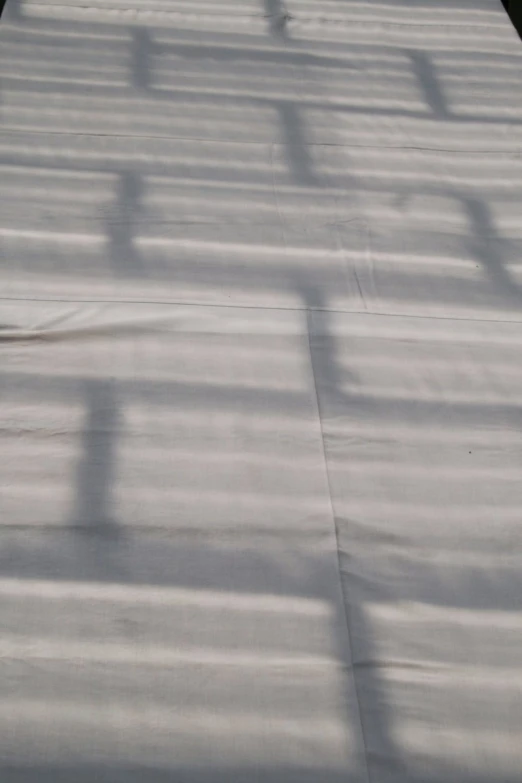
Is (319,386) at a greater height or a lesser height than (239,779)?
greater

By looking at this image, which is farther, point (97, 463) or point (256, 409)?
point (256, 409)

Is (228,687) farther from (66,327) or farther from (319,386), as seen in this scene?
(66,327)

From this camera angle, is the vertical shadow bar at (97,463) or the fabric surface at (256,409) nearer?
the fabric surface at (256,409)

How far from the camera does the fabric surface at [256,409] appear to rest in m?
1.90

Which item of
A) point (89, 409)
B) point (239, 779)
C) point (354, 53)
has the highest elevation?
point (354, 53)

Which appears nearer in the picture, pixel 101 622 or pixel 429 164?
pixel 101 622

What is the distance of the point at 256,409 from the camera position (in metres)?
2.52

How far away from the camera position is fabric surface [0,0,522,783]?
1.90 meters

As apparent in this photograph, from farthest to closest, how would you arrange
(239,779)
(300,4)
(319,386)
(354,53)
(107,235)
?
(300,4) < (354,53) < (107,235) < (319,386) < (239,779)

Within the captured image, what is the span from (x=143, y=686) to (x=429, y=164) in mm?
2286

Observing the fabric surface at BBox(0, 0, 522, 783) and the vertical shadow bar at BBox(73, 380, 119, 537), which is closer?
the fabric surface at BBox(0, 0, 522, 783)

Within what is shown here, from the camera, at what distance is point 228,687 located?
1.92 metres

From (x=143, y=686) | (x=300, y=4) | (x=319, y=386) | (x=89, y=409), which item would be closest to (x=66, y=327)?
(x=89, y=409)

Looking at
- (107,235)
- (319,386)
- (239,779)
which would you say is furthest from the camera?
(107,235)
